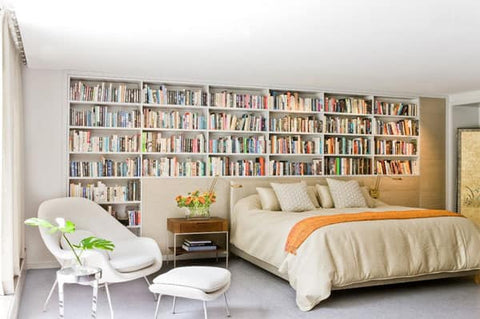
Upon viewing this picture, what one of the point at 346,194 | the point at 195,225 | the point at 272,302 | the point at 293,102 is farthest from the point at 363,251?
the point at 293,102

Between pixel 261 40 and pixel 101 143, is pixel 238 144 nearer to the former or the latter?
pixel 101 143

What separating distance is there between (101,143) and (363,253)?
3.45 m

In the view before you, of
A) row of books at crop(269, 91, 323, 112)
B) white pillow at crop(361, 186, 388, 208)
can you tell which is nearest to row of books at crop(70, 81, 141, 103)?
row of books at crop(269, 91, 323, 112)

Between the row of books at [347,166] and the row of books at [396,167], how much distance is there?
19cm

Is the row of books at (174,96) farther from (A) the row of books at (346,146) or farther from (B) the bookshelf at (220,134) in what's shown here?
(A) the row of books at (346,146)

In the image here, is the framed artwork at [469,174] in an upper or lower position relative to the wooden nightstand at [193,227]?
upper

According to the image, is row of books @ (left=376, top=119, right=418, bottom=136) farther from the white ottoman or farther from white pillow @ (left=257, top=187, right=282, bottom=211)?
the white ottoman

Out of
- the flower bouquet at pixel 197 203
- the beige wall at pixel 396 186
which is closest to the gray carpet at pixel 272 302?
the flower bouquet at pixel 197 203

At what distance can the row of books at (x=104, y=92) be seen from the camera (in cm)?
630

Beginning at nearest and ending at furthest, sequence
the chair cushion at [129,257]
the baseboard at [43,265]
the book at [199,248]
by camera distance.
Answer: the chair cushion at [129,257] → the baseboard at [43,265] → the book at [199,248]

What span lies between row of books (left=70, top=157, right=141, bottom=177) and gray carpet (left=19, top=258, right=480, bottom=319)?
131cm

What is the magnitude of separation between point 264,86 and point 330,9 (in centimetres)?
335

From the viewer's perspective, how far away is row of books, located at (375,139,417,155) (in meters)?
7.84

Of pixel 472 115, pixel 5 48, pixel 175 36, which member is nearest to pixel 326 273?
pixel 175 36
